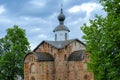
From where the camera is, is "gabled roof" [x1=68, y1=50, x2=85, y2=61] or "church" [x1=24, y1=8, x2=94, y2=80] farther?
"church" [x1=24, y1=8, x2=94, y2=80]

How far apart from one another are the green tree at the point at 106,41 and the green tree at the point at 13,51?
22.5 metres

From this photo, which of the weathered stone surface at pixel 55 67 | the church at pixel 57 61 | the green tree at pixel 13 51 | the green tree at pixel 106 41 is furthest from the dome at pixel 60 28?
the green tree at pixel 106 41

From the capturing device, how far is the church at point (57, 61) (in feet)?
155

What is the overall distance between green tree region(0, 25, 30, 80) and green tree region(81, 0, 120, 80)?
22.5m

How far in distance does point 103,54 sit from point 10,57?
24.5m

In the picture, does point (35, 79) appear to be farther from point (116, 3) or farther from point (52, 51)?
point (116, 3)

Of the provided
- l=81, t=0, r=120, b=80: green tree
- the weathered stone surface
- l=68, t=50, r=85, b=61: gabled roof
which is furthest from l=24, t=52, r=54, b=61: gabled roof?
l=81, t=0, r=120, b=80: green tree

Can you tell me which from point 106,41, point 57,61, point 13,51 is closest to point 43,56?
point 57,61

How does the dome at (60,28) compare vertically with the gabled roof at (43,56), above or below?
above

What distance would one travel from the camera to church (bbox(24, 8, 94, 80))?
1860 inches

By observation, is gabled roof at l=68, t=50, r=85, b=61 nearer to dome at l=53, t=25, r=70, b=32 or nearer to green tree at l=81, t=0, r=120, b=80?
dome at l=53, t=25, r=70, b=32

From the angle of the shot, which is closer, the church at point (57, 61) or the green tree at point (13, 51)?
the green tree at point (13, 51)

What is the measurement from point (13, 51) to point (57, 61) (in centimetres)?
658

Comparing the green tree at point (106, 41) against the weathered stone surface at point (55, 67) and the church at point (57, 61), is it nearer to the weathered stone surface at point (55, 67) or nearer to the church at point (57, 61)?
the church at point (57, 61)
